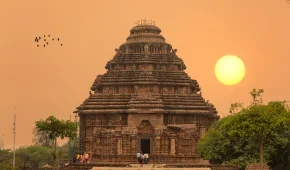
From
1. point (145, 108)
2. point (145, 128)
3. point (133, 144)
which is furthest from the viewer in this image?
point (145, 108)

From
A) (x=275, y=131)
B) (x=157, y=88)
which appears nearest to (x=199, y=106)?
(x=157, y=88)

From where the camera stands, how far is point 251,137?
50.3 metres

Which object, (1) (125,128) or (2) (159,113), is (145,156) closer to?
(1) (125,128)

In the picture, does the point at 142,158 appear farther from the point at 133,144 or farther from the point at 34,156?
the point at 34,156

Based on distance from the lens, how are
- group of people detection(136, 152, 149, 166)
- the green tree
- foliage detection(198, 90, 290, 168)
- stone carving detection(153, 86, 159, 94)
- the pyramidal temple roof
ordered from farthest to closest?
1. stone carving detection(153, 86, 159, 94)
2. the pyramidal temple roof
3. group of people detection(136, 152, 149, 166)
4. the green tree
5. foliage detection(198, 90, 290, 168)

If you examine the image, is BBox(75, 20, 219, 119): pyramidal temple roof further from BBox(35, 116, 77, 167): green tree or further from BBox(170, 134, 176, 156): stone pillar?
BBox(35, 116, 77, 167): green tree

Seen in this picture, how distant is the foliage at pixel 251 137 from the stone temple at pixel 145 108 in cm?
221

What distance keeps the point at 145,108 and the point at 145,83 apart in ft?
13.2

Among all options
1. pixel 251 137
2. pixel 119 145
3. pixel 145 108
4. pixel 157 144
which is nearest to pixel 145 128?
pixel 157 144

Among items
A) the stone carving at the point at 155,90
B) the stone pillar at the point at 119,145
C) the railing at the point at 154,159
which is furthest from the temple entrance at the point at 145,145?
the stone carving at the point at 155,90

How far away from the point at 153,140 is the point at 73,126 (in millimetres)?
12425

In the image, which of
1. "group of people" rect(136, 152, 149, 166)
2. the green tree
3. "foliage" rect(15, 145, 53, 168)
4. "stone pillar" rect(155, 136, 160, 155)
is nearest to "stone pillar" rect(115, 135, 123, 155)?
"stone pillar" rect(155, 136, 160, 155)

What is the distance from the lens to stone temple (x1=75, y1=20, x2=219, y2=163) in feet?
194

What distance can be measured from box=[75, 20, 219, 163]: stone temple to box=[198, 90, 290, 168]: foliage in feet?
7.24
